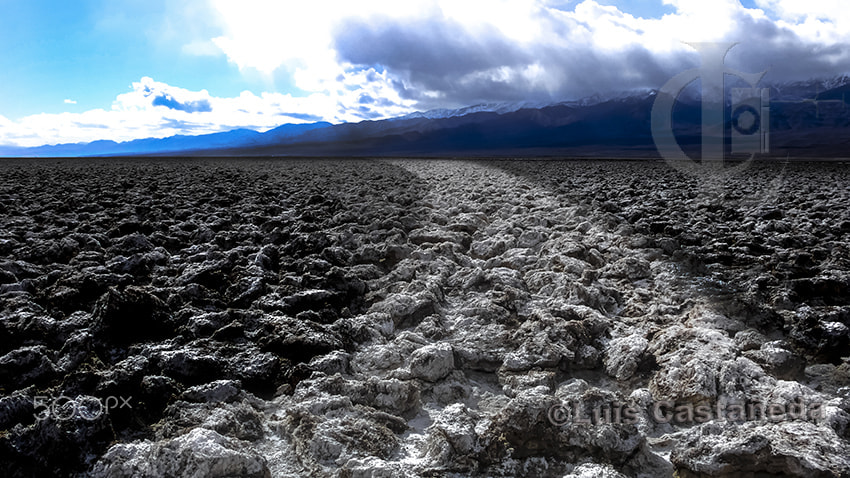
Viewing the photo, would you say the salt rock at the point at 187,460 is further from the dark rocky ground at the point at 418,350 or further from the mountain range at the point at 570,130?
the mountain range at the point at 570,130

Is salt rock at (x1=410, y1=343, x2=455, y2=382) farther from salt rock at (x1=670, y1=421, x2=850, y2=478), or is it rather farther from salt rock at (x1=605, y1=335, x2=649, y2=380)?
salt rock at (x1=670, y1=421, x2=850, y2=478)

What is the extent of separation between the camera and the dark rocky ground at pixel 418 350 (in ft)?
5.84

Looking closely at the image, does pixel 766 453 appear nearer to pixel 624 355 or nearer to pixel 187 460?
pixel 624 355

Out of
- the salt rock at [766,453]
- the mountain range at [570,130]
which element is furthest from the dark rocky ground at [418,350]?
the mountain range at [570,130]

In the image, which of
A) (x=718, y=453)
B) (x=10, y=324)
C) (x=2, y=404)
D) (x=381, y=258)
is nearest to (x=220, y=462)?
(x=2, y=404)
